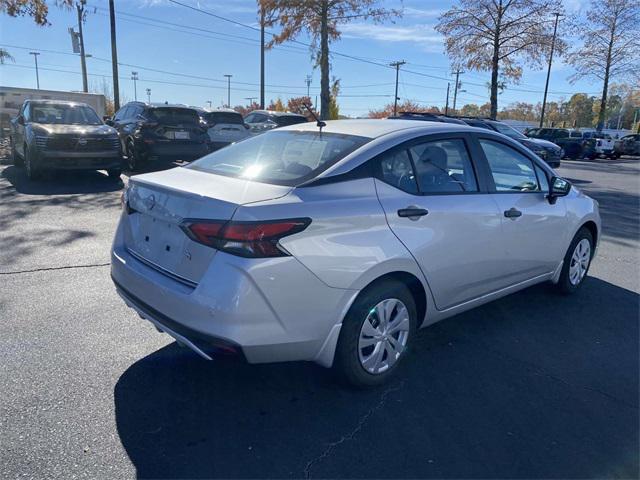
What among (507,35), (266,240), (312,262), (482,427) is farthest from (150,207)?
(507,35)

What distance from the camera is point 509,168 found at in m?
4.09

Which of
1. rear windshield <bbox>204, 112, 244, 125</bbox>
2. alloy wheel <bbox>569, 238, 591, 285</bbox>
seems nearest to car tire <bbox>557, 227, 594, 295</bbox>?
alloy wheel <bbox>569, 238, 591, 285</bbox>

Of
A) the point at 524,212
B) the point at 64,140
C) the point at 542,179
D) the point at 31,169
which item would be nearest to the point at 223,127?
the point at 64,140

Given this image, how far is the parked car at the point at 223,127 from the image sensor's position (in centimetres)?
1402

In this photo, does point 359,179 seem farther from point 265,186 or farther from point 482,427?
point 482,427

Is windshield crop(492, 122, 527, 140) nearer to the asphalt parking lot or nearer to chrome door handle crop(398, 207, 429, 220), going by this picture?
the asphalt parking lot

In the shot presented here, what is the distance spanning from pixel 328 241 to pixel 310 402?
100 cm

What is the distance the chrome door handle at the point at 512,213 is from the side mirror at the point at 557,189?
2.01ft

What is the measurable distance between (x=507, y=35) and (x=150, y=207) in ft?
83.6

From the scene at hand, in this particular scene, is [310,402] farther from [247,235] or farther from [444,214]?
[444,214]

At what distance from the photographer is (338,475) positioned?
237 cm

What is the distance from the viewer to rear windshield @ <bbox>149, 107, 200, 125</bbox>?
37.7 feet

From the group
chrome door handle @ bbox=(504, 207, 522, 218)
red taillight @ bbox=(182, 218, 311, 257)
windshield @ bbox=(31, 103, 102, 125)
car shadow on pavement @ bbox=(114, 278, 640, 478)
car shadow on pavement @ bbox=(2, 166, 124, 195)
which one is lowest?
car shadow on pavement @ bbox=(114, 278, 640, 478)

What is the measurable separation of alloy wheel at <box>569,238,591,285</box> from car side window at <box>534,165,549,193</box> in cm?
84
